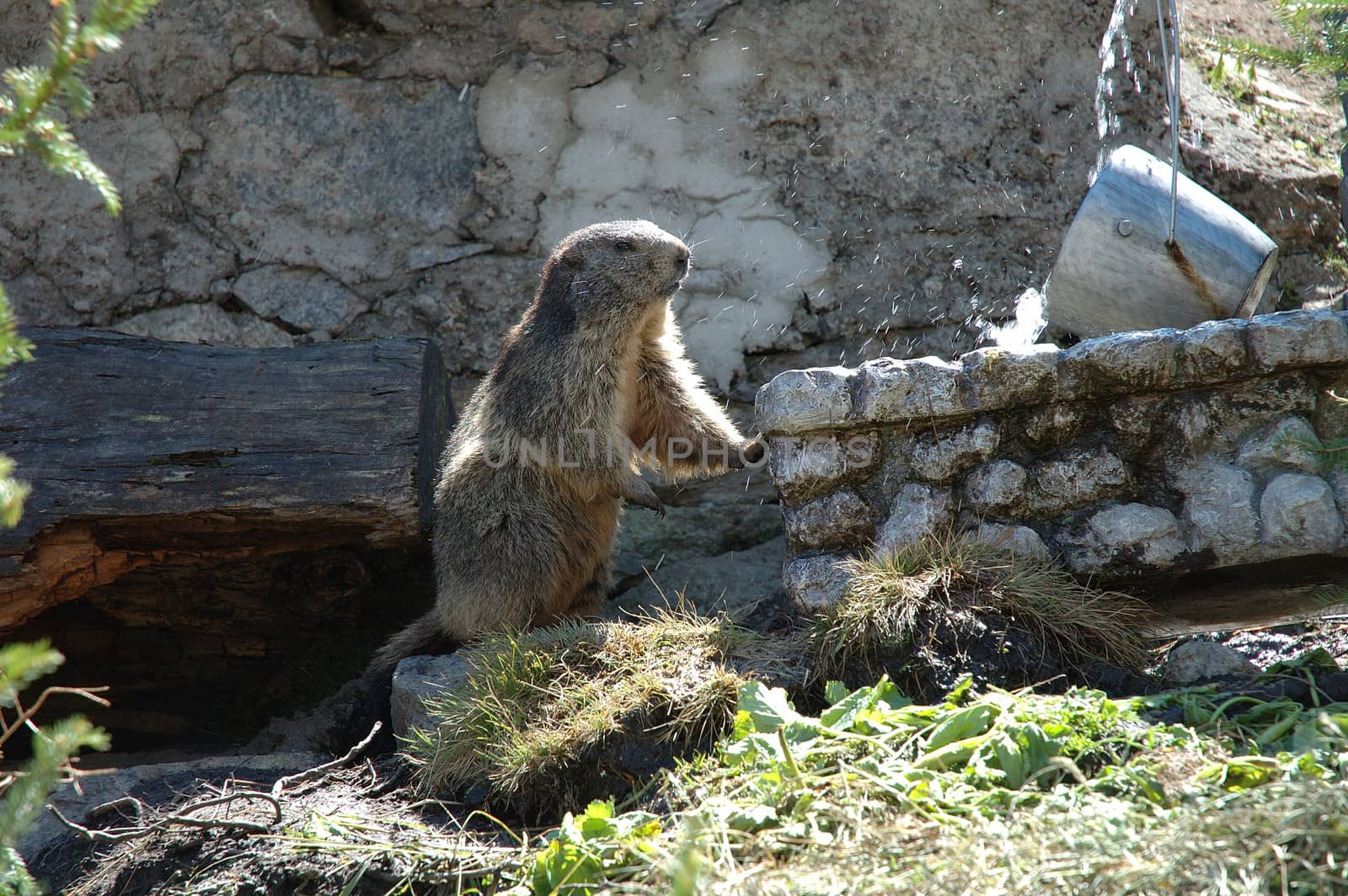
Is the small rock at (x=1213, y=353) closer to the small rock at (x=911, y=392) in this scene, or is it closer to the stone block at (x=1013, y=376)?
the stone block at (x=1013, y=376)

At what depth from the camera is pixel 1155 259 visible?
3.98 m

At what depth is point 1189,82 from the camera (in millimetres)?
5961

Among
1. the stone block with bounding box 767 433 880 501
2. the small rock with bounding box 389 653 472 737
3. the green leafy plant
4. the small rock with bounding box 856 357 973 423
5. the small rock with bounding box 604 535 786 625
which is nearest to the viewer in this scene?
the green leafy plant

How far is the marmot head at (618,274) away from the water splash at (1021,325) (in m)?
1.60

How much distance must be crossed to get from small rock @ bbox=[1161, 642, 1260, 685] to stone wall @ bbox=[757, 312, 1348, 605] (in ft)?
0.84

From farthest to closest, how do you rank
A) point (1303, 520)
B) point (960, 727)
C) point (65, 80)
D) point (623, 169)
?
point (623, 169), point (1303, 520), point (960, 727), point (65, 80)

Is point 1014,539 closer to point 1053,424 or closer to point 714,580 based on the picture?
point 1053,424

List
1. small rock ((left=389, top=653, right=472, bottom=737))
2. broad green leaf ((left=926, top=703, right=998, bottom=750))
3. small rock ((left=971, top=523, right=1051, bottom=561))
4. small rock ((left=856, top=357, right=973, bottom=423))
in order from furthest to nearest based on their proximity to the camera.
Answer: small rock ((left=389, top=653, right=472, bottom=737)) → small rock ((left=856, top=357, right=973, bottom=423)) → small rock ((left=971, top=523, right=1051, bottom=561)) → broad green leaf ((left=926, top=703, right=998, bottom=750))

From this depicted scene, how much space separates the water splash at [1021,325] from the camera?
519 cm

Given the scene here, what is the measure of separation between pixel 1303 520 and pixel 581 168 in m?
3.87

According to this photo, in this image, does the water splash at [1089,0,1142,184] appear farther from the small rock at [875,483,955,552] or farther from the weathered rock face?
the small rock at [875,483,955,552]

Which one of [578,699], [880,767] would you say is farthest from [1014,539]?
[578,699]

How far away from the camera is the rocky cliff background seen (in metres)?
5.66

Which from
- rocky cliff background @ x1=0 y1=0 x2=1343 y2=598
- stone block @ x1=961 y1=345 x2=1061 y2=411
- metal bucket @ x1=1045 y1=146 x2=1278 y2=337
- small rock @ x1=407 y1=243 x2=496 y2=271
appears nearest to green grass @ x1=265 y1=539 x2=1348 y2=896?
stone block @ x1=961 y1=345 x2=1061 y2=411
